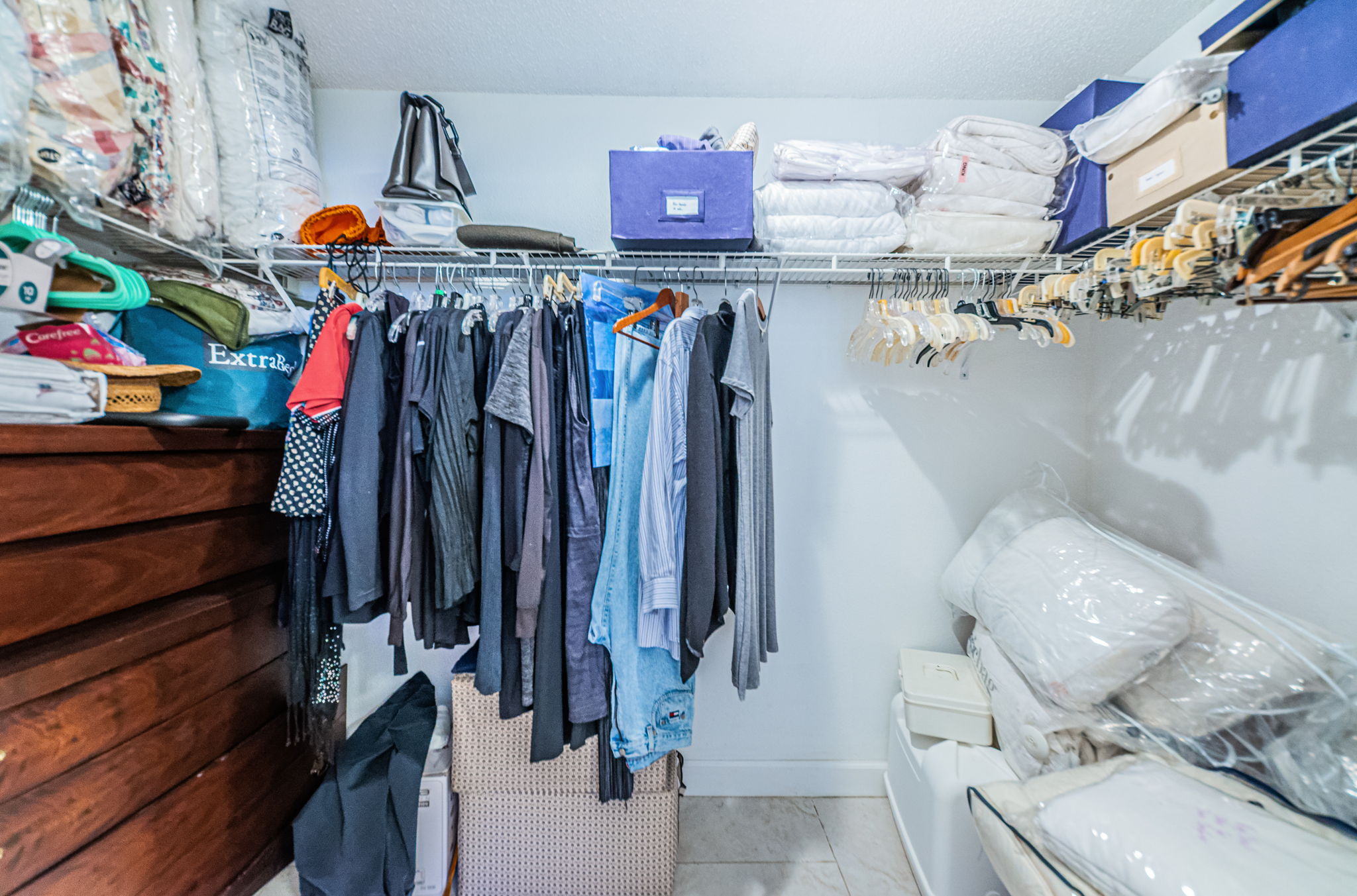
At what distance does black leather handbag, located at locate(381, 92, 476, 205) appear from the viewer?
1325 millimetres

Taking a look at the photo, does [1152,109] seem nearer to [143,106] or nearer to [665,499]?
[665,499]

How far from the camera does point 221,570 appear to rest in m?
1.21

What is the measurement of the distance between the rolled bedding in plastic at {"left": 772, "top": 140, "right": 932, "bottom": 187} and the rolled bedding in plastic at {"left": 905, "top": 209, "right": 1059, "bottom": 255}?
133 millimetres

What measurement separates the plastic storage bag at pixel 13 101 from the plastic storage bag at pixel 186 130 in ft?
0.80

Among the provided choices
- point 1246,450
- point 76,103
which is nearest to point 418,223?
point 76,103

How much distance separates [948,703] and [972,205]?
1.44 m

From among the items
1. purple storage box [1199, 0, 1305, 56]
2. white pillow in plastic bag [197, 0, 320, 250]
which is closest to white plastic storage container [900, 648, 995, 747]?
purple storage box [1199, 0, 1305, 56]

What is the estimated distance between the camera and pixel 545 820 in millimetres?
1387

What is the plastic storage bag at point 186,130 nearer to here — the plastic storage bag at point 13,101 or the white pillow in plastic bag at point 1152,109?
the plastic storage bag at point 13,101

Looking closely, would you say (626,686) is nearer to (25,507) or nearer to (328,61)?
(25,507)

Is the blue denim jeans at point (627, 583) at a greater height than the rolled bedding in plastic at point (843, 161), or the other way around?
the rolled bedding in plastic at point (843, 161)

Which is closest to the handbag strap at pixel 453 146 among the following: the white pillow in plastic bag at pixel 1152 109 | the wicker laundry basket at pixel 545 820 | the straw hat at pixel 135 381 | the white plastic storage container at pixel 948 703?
the straw hat at pixel 135 381

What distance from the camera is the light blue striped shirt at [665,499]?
3.37 ft

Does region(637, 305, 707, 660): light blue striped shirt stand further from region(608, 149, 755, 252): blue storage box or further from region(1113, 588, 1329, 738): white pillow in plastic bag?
region(1113, 588, 1329, 738): white pillow in plastic bag
